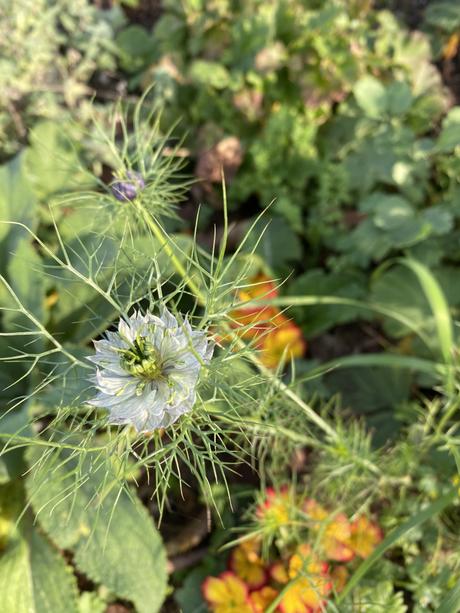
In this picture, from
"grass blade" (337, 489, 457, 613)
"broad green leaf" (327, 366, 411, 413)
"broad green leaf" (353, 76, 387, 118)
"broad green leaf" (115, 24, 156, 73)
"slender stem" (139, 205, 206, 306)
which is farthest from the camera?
"broad green leaf" (115, 24, 156, 73)

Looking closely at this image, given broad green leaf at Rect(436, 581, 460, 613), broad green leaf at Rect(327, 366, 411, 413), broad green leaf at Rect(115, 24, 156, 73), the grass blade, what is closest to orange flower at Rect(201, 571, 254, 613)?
the grass blade

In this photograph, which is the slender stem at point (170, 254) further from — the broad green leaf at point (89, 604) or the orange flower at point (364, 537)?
the broad green leaf at point (89, 604)

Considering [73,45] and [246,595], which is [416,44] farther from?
[246,595]

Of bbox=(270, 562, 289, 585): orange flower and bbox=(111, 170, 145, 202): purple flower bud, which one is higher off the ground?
bbox=(111, 170, 145, 202): purple flower bud

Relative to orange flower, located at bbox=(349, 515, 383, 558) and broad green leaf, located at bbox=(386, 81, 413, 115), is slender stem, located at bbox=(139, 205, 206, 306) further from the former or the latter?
broad green leaf, located at bbox=(386, 81, 413, 115)

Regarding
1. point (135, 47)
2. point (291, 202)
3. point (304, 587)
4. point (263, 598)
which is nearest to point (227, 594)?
point (263, 598)
